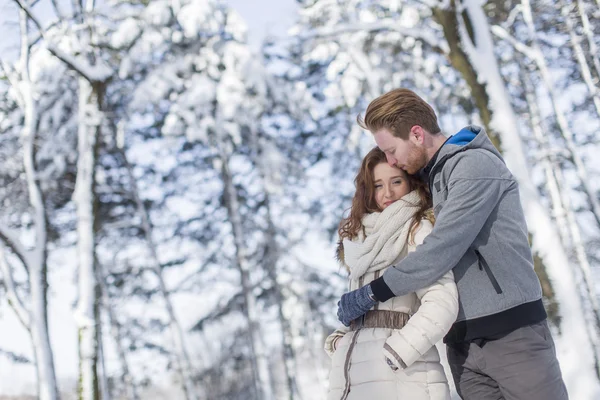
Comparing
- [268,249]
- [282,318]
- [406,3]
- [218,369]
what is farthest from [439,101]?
[218,369]

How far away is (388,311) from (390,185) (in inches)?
25.1

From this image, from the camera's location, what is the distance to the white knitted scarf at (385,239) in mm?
2791

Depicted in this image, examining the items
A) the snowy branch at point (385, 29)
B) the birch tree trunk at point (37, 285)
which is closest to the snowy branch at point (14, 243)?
the birch tree trunk at point (37, 285)

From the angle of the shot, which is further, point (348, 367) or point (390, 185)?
point (390, 185)

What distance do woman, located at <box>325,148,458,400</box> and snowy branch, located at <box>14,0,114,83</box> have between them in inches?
306

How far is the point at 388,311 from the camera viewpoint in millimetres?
2738

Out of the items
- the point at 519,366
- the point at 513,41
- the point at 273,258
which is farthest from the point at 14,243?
the point at 513,41

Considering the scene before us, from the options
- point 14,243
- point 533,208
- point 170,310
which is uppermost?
point 14,243

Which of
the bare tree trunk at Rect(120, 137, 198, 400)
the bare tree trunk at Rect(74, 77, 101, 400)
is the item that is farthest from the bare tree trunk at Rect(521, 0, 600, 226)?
the bare tree trunk at Rect(120, 137, 198, 400)

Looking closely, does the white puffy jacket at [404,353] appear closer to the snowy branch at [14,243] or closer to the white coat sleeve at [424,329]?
the white coat sleeve at [424,329]

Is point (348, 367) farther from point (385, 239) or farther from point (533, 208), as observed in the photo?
point (533, 208)

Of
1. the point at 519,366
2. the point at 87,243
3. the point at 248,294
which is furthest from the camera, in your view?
the point at 248,294

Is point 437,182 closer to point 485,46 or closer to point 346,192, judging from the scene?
point 485,46

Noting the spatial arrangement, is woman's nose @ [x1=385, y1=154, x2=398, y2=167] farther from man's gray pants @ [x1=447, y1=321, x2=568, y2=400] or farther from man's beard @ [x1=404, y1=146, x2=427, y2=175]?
man's gray pants @ [x1=447, y1=321, x2=568, y2=400]
